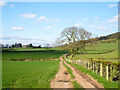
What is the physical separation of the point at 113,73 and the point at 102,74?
99.7 inches

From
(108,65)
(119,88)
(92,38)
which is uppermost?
(92,38)

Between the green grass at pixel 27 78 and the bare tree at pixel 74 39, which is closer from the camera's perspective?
the green grass at pixel 27 78

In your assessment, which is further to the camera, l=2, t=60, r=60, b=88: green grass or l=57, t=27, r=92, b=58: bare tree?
l=57, t=27, r=92, b=58: bare tree

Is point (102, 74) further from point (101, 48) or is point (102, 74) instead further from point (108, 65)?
point (101, 48)

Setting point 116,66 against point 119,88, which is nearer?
point 119,88

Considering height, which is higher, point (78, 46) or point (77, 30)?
point (77, 30)

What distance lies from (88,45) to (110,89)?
4243 centimetres

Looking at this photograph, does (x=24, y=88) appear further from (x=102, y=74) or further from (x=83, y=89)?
(x=102, y=74)

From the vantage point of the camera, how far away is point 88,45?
53.4 meters

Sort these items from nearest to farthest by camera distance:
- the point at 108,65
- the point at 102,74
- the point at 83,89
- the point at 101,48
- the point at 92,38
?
the point at 83,89 → the point at 108,65 → the point at 102,74 → the point at 92,38 → the point at 101,48

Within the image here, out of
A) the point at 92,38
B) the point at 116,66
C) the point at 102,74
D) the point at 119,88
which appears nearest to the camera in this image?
the point at 119,88

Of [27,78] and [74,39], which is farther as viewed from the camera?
[74,39]

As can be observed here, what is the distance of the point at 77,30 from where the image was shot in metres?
53.5

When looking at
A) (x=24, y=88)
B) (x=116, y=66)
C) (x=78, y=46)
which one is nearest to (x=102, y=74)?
(x=116, y=66)
